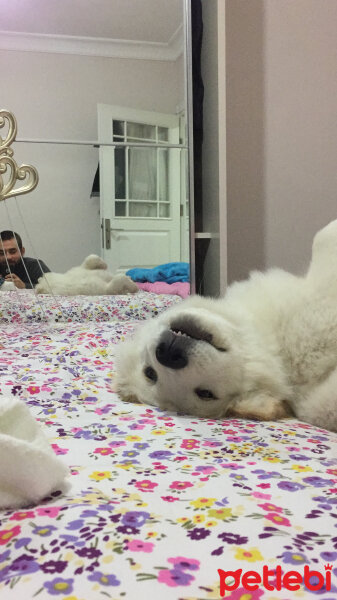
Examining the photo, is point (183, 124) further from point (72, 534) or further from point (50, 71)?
point (72, 534)

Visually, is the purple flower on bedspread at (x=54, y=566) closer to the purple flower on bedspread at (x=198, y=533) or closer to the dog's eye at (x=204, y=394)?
the purple flower on bedspread at (x=198, y=533)

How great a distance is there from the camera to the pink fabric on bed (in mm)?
2938

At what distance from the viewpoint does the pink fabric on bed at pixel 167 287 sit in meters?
2.94

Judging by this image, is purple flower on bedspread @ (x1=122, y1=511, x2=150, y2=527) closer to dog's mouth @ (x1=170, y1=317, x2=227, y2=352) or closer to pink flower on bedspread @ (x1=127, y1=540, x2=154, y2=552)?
pink flower on bedspread @ (x1=127, y1=540, x2=154, y2=552)

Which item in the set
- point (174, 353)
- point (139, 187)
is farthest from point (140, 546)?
point (139, 187)

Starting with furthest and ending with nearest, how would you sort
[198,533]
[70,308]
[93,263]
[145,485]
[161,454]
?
[93,263], [70,308], [161,454], [145,485], [198,533]

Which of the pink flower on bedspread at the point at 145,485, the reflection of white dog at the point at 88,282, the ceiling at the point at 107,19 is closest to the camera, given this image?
the pink flower on bedspread at the point at 145,485

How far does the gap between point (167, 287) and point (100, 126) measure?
98 cm

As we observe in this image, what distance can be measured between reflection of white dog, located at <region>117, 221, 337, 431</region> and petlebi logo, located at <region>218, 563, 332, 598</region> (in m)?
0.58

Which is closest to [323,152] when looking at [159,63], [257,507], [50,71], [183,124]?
[183,124]

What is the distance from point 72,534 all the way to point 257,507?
0.23 meters

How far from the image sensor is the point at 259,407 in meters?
1.11

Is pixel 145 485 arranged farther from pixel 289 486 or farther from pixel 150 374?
pixel 150 374

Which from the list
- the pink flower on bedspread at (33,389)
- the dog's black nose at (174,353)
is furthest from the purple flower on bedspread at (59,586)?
the pink flower on bedspread at (33,389)
